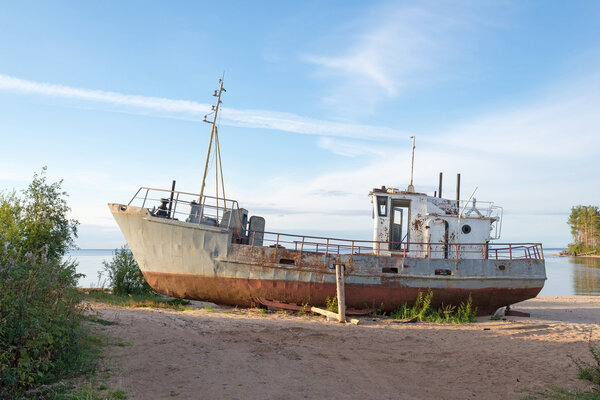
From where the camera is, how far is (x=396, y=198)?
15.7m

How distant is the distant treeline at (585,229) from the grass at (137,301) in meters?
94.4

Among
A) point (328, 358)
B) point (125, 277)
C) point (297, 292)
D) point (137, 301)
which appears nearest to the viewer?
point (328, 358)

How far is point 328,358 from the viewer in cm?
831

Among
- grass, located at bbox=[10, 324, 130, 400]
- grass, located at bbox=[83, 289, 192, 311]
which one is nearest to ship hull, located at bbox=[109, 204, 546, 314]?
grass, located at bbox=[83, 289, 192, 311]

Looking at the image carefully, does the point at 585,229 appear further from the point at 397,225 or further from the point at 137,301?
the point at 137,301

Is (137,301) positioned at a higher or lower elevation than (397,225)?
lower

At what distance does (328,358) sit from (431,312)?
6945 mm

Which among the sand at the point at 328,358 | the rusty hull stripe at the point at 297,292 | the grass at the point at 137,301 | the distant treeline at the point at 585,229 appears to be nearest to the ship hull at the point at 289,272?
the rusty hull stripe at the point at 297,292

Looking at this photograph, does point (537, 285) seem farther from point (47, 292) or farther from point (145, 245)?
point (47, 292)

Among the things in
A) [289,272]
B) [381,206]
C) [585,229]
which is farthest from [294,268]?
[585,229]

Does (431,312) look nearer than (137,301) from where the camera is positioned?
Yes

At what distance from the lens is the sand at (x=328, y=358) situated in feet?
21.7

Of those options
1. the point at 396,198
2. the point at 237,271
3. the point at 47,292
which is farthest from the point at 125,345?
the point at 396,198

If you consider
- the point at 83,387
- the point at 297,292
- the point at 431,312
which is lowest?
the point at 83,387
